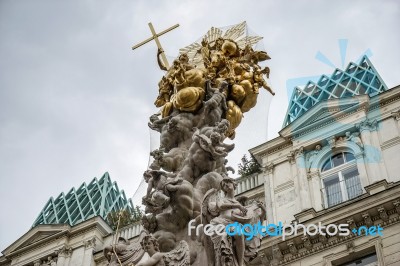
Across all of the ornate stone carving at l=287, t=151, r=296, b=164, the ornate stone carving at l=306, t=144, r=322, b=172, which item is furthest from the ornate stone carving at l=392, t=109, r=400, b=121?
the ornate stone carving at l=287, t=151, r=296, b=164

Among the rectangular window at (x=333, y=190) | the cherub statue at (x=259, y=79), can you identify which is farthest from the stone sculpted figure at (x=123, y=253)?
the rectangular window at (x=333, y=190)

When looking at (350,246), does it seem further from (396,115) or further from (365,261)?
(396,115)

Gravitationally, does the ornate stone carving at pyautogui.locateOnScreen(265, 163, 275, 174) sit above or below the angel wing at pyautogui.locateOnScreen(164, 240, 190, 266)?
above

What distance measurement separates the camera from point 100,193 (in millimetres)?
36281

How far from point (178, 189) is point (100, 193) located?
1182 inches

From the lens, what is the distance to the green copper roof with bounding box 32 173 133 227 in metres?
34.4

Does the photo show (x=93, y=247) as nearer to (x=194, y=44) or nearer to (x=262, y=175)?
(x=262, y=175)

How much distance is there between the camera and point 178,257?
6.28 m

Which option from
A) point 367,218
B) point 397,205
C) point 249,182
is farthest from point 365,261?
point 249,182

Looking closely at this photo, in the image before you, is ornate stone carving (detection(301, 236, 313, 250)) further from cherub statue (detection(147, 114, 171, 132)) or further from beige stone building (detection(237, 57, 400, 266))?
cherub statue (detection(147, 114, 171, 132))

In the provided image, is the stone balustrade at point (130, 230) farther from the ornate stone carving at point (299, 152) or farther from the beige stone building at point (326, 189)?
the ornate stone carving at point (299, 152)

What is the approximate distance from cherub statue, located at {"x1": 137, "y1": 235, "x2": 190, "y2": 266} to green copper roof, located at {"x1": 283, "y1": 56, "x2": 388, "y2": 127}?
1926cm

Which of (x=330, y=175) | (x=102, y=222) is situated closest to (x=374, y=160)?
(x=330, y=175)

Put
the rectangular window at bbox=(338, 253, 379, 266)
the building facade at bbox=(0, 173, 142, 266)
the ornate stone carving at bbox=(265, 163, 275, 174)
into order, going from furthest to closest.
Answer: the building facade at bbox=(0, 173, 142, 266) < the ornate stone carving at bbox=(265, 163, 275, 174) < the rectangular window at bbox=(338, 253, 379, 266)
